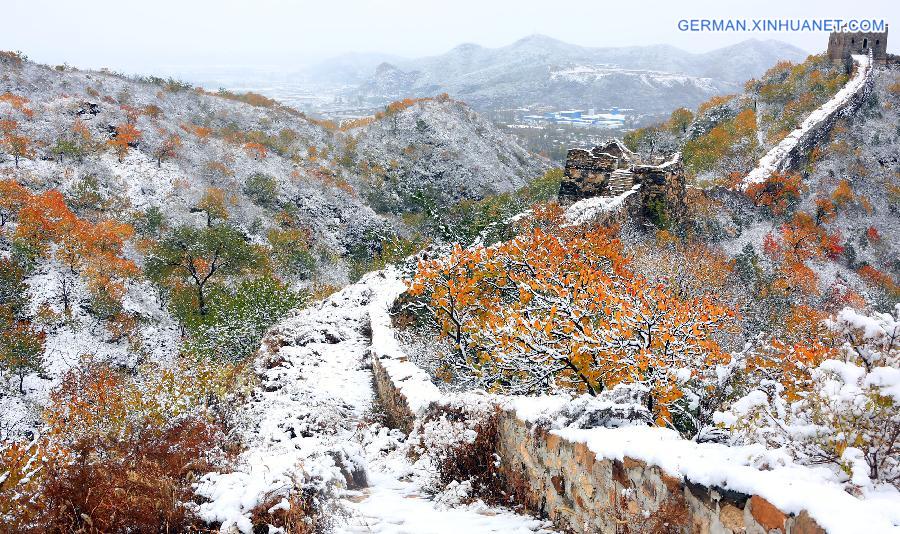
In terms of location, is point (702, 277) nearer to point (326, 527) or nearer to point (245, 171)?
point (326, 527)

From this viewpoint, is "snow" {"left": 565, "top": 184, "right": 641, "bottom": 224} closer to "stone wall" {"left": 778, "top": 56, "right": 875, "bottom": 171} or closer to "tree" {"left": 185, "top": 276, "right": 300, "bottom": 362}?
"tree" {"left": 185, "top": 276, "right": 300, "bottom": 362}

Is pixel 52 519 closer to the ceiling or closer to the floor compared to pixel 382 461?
closer to the ceiling

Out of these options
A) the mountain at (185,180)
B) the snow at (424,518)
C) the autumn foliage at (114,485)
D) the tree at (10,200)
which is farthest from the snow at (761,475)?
the tree at (10,200)

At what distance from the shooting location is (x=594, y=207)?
15023 millimetres

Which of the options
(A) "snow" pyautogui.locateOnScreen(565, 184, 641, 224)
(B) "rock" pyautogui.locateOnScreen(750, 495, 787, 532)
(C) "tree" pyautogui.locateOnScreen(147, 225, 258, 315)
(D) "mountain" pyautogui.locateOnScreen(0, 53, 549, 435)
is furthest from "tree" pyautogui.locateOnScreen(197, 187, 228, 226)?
(B) "rock" pyautogui.locateOnScreen(750, 495, 787, 532)

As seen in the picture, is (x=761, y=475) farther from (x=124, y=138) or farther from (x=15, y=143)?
(x=124, y=138)

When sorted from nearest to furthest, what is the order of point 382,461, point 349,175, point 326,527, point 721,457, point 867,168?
point 721,457 < point 326,527 < point 382,461 < point 867,168 < point 349,175

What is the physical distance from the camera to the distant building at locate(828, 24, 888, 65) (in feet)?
117

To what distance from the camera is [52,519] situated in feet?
11.6

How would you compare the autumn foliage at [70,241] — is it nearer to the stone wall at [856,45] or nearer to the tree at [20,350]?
the tree at [20,350]

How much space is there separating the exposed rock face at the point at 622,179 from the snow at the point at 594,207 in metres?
0.43

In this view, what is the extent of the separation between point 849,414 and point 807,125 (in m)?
32.3

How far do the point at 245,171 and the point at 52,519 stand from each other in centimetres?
4737

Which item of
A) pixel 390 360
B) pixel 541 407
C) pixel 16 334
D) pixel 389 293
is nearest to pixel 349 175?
pixel 16 334
